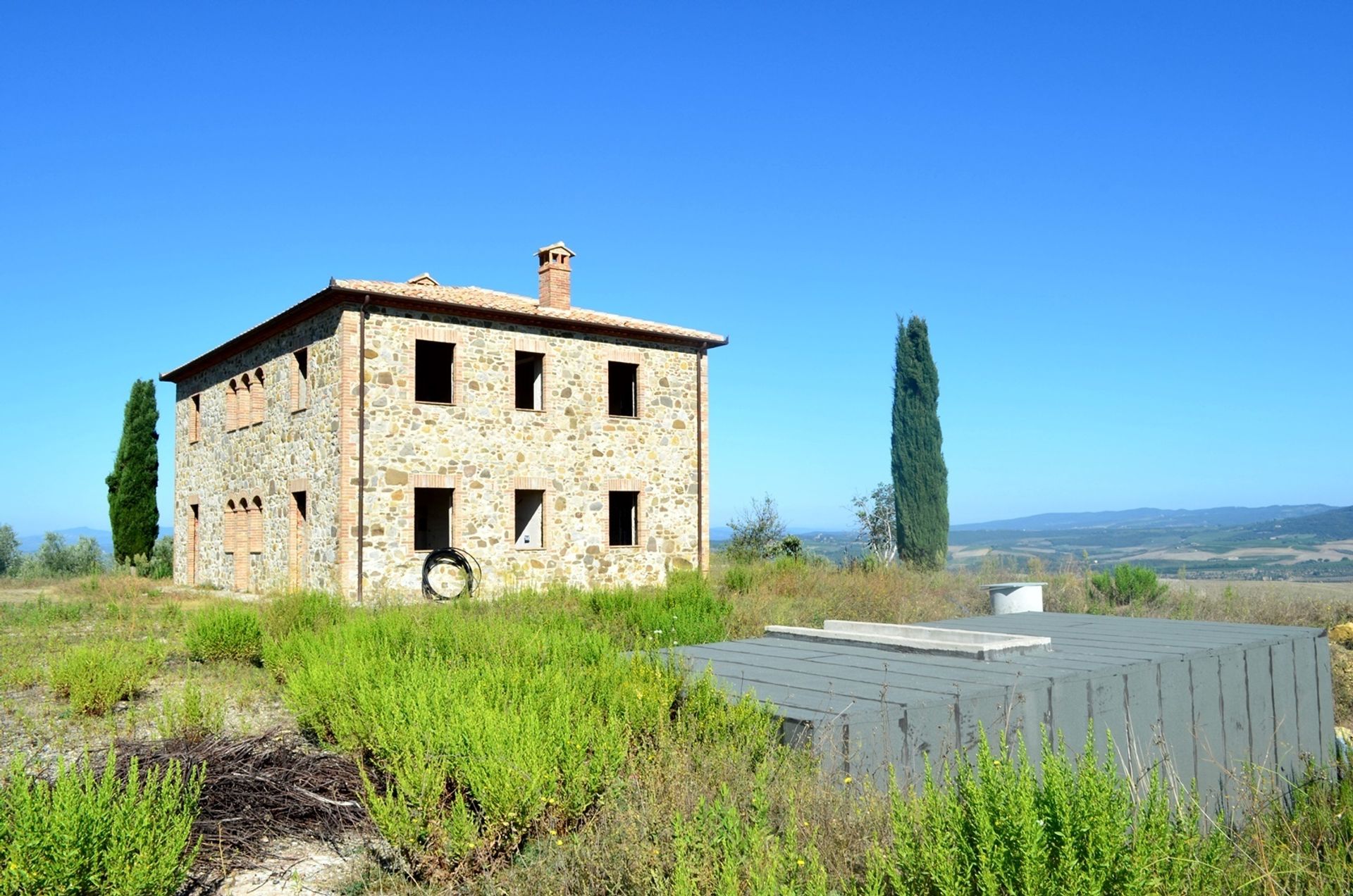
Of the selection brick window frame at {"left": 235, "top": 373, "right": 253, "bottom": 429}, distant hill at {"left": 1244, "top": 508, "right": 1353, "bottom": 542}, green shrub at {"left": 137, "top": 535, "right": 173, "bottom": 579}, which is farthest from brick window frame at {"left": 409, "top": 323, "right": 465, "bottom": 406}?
distant hill at {"left": 1244, "top": 508, "right": 1353, "bottom": 542}

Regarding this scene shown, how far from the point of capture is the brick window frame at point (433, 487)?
16500 millimetres

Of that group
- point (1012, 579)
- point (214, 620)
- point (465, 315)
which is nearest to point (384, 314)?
point (465, 315)

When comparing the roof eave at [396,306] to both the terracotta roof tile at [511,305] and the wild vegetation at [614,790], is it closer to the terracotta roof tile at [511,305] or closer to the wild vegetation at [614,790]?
the terracotta roof tile at [511,305]

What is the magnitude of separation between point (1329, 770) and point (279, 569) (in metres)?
16.5

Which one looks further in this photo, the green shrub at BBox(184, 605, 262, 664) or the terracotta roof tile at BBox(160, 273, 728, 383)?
the terracotta roof tile at BBox(160, 273, 728, 383)

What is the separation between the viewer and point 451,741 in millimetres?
4340

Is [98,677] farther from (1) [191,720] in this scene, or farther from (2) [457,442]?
(2) [457,442]

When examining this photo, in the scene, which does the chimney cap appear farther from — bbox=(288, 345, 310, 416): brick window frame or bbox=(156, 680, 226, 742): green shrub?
bbox=(156, 680, 226, 742): green shrub

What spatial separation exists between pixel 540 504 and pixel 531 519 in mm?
532

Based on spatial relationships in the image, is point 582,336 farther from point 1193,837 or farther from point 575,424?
point 1193,837

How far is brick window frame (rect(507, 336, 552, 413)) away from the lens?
17.9 m

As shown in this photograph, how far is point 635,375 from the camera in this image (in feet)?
64.7

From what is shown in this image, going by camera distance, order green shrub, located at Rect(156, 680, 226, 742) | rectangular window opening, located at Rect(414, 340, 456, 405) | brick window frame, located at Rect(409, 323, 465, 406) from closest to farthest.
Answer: green shrub, located at Rect(156, 680, 226, 742) < brick window frame, located at Rect(409, 323, 465, 406) < rectangular window opening, located at Rect(414, 340, 456, 405)

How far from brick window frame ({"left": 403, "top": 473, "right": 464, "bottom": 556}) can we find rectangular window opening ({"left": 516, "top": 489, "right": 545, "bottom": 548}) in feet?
4.52
